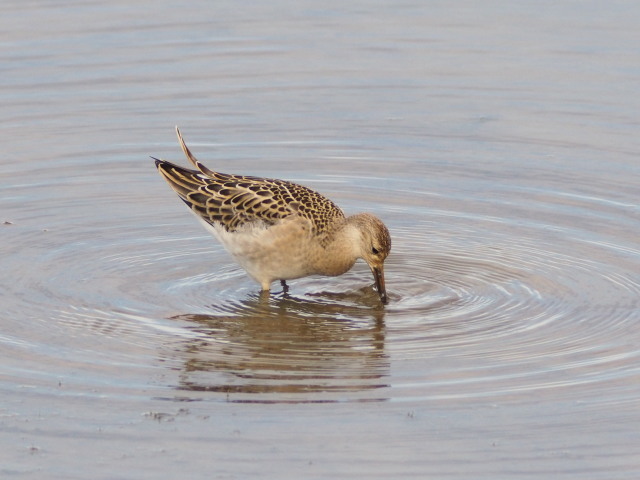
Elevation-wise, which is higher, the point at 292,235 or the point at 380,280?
the point at 292,235

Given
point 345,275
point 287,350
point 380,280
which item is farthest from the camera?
point 345,275

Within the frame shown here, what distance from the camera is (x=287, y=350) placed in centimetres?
959

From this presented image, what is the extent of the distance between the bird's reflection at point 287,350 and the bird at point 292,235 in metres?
0.28

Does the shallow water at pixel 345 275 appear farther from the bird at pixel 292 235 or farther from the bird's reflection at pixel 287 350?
the bird at pixel 292 235

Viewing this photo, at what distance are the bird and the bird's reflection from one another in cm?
28

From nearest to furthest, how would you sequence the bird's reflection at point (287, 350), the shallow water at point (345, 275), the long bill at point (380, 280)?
the shallow water at point (345, 275) → the bird's reflection at point (287, 350) → the long bill at point (380, 280)

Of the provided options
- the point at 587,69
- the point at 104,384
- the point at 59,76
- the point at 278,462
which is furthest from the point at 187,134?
the point at 278,462

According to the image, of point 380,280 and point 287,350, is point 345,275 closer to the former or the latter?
point 380,280

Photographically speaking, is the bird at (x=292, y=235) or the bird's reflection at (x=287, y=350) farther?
the bird at (x=292, y=235)

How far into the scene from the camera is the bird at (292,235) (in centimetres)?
1082

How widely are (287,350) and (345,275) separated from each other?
2.14 meters

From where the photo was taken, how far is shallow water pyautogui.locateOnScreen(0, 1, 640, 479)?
8.04 meters

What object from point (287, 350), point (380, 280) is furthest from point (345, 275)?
point (287, 350)

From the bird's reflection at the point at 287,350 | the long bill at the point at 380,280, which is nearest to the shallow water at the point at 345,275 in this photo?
the bird's reflection at the point at 287,350
